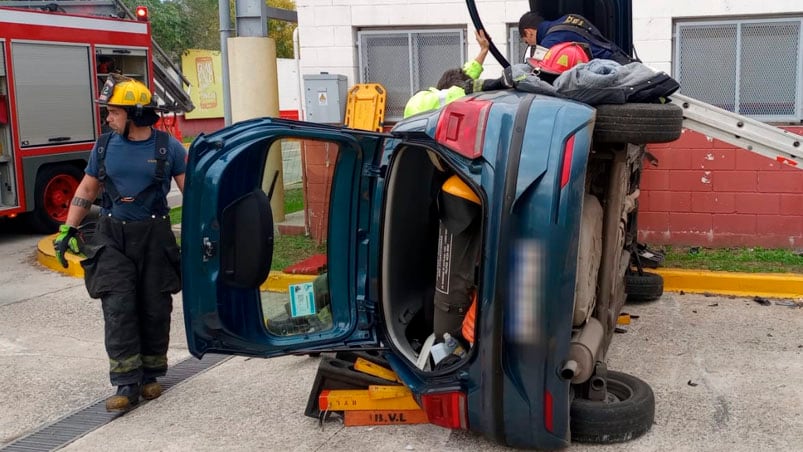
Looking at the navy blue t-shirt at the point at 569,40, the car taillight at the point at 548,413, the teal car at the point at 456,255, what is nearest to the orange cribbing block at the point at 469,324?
the teal car at the point at 456,255

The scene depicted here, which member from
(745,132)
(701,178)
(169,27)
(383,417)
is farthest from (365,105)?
(169,27)

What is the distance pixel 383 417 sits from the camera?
4523mm

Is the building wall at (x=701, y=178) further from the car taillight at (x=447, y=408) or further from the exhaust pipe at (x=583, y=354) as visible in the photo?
the car taillight at (x=447, y=408)

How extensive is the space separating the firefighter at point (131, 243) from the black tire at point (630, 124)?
7.90ft

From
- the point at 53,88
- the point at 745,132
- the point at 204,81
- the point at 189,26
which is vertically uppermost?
the point at 189,26

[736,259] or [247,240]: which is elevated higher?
[247,240]

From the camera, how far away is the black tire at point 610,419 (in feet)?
13.5

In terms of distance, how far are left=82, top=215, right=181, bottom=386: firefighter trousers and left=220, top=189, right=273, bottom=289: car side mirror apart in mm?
975

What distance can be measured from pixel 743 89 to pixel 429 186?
4613 mm

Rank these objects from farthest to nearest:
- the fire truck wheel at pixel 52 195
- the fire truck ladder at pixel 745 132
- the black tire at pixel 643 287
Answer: the fire truck wheel at pixel 52 195 → the black tire at pixel 643 287 → the fire truck ladder at pixel 745 132

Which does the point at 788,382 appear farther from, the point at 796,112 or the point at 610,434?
the point at 796,112

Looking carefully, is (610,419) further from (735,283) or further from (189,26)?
(189,26)

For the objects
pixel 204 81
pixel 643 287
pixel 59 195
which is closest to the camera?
pixel 643 287

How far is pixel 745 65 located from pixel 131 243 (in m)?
5.83
